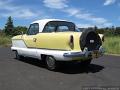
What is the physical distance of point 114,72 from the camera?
35.2 feet

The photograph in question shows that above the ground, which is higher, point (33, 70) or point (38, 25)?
point (38, 25)

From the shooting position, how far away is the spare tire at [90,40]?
34.5 feet

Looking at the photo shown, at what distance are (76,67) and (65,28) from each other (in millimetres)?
1638

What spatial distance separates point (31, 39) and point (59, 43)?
217 centimetres

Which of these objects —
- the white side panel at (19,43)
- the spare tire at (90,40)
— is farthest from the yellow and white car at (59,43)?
the white side panel at (19,43)

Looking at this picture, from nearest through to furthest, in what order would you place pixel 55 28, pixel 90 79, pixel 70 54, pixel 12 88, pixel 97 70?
pixel 12 88
pixel 90 79
pixel 70 54
pixel 97 70
pixel 55 28

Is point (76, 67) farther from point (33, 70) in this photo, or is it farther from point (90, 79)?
point (90, 79)

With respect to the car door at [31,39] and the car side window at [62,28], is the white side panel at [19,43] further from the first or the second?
the car side window at [62,28]

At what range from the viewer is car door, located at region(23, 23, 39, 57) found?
12.4m

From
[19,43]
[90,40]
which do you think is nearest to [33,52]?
[19,43]

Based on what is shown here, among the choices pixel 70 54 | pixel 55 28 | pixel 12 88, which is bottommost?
pixel 12 88

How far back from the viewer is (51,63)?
11281mm

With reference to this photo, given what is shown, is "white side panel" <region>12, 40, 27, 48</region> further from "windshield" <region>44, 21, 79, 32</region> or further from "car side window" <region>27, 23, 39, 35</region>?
"windshield" <region>44, 21, 79, 32</region>

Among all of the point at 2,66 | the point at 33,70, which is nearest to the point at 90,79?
the point at 33,70
